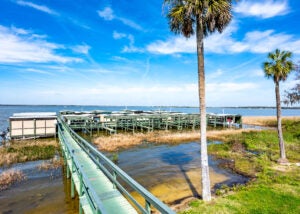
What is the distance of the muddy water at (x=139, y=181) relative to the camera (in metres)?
8.92

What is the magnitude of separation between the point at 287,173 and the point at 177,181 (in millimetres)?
7007

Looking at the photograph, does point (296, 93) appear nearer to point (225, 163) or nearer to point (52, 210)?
point (225, 163)

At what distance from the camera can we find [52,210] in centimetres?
830

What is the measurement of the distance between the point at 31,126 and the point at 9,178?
16532mm

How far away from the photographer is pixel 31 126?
26094 millimetres

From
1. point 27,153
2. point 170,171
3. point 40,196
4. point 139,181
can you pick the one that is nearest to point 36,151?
point 27,153

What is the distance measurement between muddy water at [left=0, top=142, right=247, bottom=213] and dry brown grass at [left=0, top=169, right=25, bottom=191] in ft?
1.42

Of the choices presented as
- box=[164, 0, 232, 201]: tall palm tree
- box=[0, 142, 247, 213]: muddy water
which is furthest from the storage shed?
box=[164, 0, 232, 201]: tall palm tree

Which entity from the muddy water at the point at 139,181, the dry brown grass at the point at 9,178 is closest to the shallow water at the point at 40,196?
the muddy water at the point at 139,181

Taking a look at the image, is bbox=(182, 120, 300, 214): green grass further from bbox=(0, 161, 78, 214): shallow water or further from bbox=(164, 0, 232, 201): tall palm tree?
bbox=(0, 161, 78, 214): shallow water

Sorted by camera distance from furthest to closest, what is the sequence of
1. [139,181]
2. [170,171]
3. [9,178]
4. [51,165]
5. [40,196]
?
1. [51,165]
2. [170,171]
3. [139,181]
4. [9,178]
5. [40,196]

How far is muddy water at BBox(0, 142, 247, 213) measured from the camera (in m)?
8.92

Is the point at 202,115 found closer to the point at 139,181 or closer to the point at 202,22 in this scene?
the point at 202,22

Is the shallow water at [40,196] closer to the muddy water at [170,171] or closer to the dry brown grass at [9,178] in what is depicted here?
the dry brown grass at [9,178]
